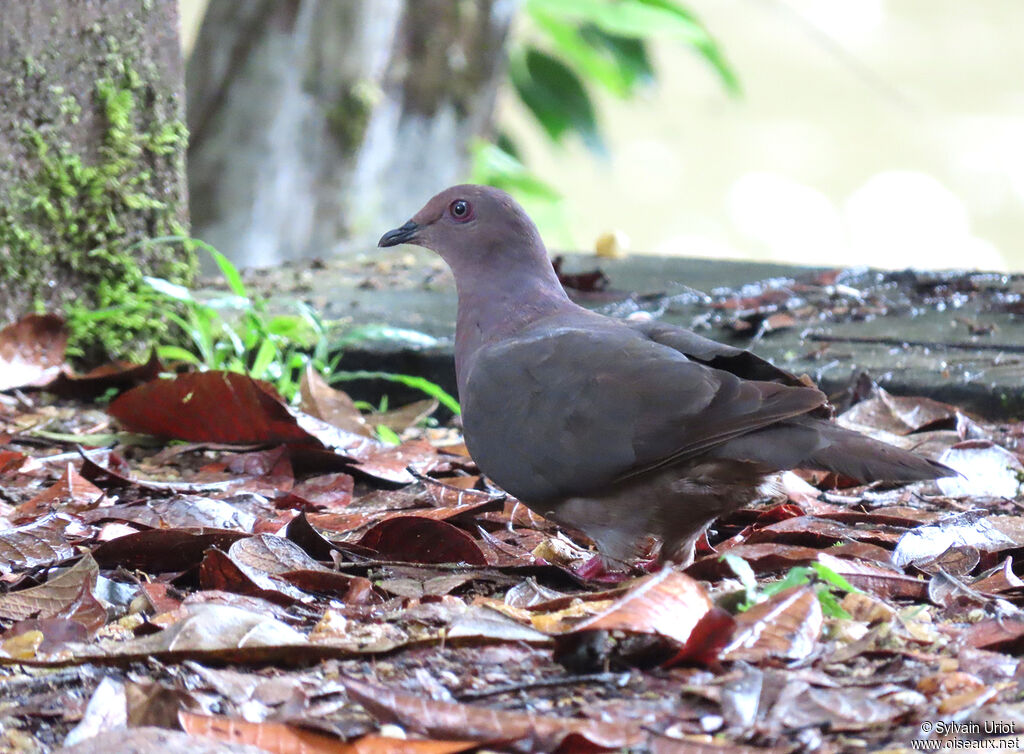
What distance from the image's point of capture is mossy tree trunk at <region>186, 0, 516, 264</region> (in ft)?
24.2

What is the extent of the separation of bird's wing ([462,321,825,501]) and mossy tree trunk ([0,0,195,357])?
6.32 feet

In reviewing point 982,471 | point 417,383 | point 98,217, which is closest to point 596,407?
point 982,471

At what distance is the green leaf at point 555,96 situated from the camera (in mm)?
10469

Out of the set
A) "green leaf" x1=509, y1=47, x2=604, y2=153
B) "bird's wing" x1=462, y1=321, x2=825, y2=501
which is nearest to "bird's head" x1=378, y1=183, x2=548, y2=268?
"bird's wing" x1=462, y1=321, x2=825, y2=501

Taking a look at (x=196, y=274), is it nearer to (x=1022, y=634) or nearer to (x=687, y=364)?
(x=687, y=364)

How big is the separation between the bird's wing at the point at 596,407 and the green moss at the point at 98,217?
1.91 metres

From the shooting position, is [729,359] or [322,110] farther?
[322,110]

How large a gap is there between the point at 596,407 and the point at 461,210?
112 cm

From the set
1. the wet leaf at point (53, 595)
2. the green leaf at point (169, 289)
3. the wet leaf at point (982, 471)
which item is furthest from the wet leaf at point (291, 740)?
the green leaf at point (169, 289)

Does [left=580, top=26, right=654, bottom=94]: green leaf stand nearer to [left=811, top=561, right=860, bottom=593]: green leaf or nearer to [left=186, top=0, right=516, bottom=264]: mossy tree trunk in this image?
[left=186, top=0, right=516, bottom=264]: mossy tree trunk

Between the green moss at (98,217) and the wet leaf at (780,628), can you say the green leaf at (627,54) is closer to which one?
the green moss at (98,217)

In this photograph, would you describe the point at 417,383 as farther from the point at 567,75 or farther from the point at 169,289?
the point at 567,75

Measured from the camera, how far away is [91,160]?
421 centimetres

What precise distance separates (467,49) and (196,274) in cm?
365
